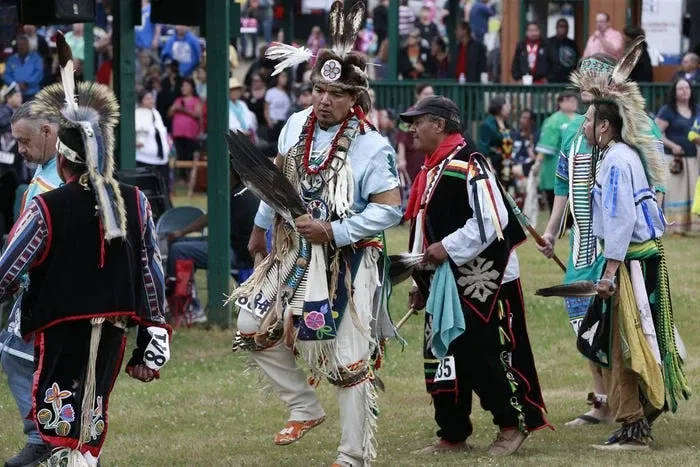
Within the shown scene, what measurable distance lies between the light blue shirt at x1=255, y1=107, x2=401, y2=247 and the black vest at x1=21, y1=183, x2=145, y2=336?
1142 millimetres

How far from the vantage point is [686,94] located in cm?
1719

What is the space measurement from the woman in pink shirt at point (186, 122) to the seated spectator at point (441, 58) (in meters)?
3.77

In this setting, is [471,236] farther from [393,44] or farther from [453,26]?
[453,26]

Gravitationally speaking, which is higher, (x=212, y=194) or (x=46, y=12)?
(x=46, y=12)

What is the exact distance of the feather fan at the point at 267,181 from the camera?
6.61 meters

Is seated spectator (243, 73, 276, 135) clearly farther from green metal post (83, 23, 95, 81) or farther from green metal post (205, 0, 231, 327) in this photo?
green metal post (205, 0, 231, 327)

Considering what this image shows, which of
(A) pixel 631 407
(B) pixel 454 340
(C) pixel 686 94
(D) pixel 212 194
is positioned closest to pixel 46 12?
(D) pixel 212 194

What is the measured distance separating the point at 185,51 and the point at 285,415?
17.5 metres

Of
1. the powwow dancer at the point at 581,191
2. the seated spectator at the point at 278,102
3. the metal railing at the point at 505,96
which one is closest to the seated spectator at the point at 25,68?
the seated spectator at the point at 278,102

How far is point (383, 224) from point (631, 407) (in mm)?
1720

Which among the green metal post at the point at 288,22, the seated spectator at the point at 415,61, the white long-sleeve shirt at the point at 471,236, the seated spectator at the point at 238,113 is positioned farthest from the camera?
the green metal post at the point at 288,22

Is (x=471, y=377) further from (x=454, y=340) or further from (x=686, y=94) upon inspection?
(x=686, y=94)

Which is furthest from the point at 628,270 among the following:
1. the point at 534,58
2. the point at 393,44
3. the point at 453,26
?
the point at 453,26

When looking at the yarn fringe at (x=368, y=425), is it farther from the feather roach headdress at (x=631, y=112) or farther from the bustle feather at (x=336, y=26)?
the feather roach headdress at (x=631, y=112)
